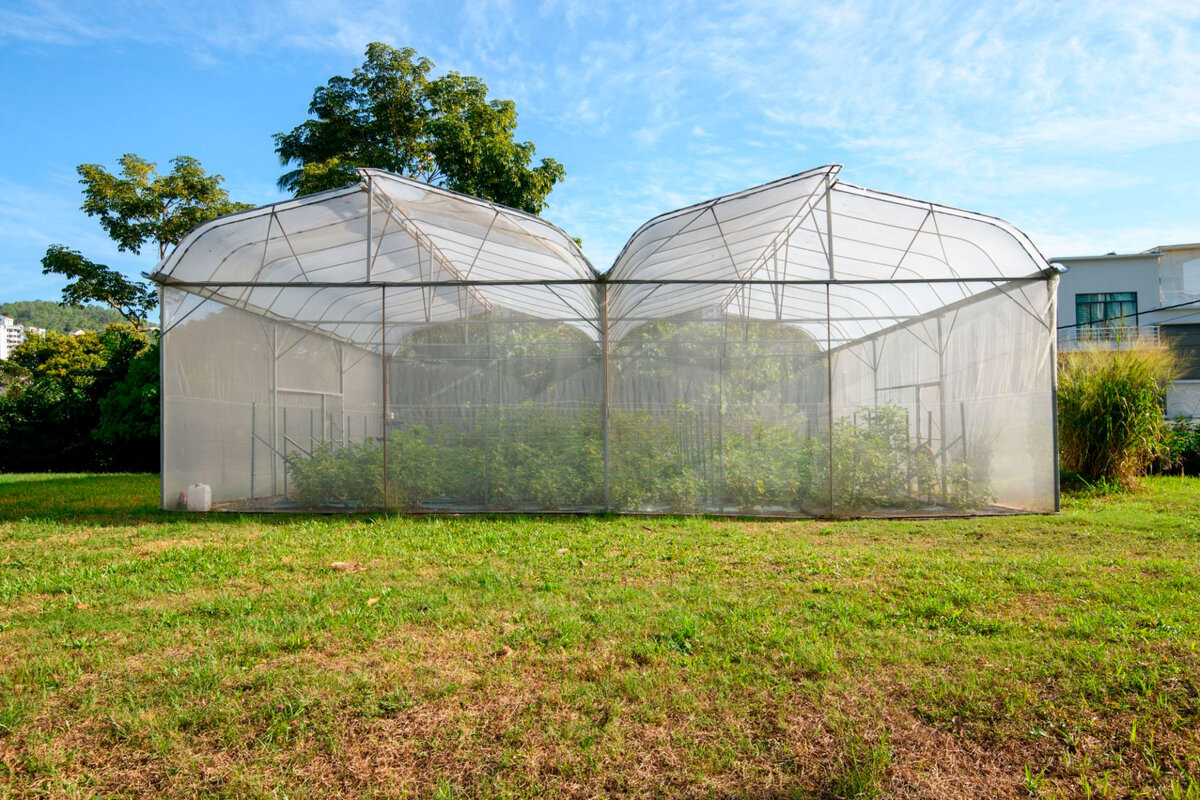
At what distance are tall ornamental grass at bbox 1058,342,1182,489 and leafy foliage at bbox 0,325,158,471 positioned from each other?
19795 millimetres

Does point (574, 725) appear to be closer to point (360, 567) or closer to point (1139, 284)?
point (360, 567)

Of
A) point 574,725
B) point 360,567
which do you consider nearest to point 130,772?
point 574,725

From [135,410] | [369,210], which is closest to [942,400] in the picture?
[369,210]

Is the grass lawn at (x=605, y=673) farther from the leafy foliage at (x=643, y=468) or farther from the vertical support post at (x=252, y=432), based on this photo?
the vertical support post at (x=252, y=432)

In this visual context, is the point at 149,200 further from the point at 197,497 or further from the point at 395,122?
the point at 197,497

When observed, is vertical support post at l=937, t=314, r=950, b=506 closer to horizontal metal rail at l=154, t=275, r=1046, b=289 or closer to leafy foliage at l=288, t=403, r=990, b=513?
leafy foliage at l=288, t=403, r=990, b=513

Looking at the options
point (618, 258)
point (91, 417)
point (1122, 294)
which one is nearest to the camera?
point (618, 258)

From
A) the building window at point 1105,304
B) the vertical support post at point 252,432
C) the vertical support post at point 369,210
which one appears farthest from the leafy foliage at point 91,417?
the building window at point 1105,304

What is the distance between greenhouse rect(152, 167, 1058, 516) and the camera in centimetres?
800

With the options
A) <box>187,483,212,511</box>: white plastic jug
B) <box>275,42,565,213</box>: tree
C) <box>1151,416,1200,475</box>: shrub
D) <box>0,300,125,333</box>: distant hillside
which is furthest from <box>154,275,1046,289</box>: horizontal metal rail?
<box>0,300,125,333</box>: distant hillside

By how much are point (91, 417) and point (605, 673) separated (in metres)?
21.5

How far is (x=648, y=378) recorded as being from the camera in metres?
8.26

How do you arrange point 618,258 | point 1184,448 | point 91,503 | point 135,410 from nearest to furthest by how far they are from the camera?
point 618,258 → point 91,503 → point 1184,448 → point 135,410

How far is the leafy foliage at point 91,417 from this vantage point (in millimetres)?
17578
